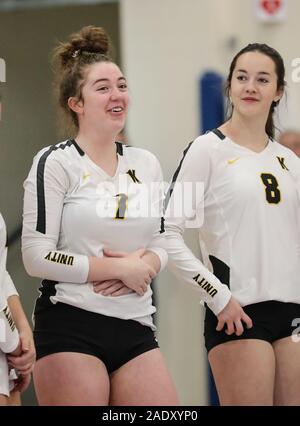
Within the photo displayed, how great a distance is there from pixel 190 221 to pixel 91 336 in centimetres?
41

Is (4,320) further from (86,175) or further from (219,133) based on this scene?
(219,133)

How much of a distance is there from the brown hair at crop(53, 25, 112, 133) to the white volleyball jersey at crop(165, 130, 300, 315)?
342 mm

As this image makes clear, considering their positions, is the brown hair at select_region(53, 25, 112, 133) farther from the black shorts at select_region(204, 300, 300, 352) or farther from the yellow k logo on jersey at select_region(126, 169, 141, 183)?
the black shorts at select_region(204, 300, 300, 352)

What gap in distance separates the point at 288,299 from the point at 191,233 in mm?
307

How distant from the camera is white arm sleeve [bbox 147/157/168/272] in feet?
6.07

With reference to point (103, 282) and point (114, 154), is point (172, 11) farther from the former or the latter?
point (103, 282)

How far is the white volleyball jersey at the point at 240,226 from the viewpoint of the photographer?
189cm

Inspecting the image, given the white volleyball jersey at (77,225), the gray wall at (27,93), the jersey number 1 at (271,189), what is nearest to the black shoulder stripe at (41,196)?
the white volleyball jersey at (77,225)

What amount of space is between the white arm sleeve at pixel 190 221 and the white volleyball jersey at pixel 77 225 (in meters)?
0.10

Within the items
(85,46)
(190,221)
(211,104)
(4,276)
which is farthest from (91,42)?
(4,276)

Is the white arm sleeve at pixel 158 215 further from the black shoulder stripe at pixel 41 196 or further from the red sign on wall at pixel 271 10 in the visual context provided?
the red sign on wall at pixel 271 10

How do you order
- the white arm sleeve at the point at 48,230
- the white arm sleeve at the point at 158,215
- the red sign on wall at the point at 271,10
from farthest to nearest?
the red sign on wall at the point at 271,10 < the white arm sleeve at the point at 158,215 < the white arm sleeve at the point at 48,230

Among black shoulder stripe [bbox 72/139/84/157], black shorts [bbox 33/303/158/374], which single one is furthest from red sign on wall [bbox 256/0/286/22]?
black shorts [bbox 33/303/158/374]

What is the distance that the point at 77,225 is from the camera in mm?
1758
